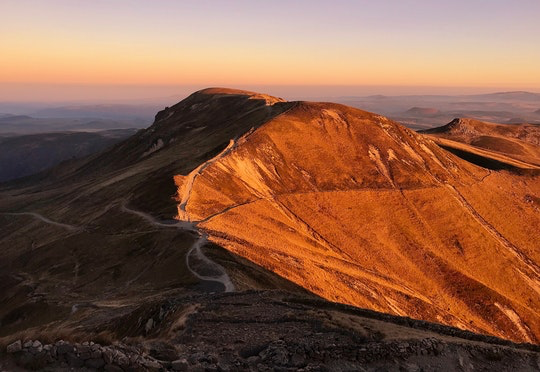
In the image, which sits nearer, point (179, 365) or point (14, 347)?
point (14, 347)

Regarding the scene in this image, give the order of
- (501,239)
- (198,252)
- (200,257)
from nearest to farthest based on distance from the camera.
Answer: (200,257) → (198,252) → (501,239)

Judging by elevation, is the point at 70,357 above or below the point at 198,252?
above

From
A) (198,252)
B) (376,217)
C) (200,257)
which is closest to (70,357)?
(200,257)

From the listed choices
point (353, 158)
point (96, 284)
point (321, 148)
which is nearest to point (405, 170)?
point (353, 158)

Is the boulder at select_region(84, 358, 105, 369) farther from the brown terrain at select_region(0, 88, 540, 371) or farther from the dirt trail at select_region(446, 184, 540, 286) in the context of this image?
the dirt trail at select_region(446, 184, 540, 286)

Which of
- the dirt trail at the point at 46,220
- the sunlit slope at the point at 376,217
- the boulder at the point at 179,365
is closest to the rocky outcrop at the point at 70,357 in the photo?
the boulder at the point at 179,365

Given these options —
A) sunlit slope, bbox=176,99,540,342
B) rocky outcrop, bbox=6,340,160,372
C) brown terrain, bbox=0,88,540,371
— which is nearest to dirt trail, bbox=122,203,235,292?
brown terrain, bbox=0,88,540,371

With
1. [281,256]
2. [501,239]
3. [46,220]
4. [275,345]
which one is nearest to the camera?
[275,345]

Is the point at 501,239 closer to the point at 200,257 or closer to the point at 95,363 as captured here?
the point at 200,257
